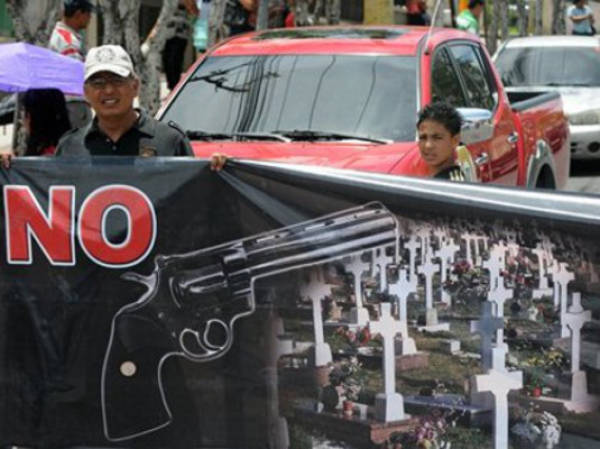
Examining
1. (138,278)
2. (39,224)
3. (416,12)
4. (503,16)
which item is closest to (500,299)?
(138,278)

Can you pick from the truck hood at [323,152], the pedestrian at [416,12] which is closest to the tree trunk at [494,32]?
the pedestrian at [416,12]

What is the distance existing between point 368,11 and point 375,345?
31.9 m

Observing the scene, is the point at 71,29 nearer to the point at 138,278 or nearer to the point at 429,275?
the point at 138,278

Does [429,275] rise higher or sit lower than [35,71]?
lower

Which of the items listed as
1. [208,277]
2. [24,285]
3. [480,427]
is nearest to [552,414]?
[480,427]

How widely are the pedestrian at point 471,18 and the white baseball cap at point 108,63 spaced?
15107mm

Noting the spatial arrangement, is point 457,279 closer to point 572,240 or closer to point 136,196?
point 572,240

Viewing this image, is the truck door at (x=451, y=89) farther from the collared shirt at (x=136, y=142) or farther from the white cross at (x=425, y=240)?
the white cross at (x=425, y=240)

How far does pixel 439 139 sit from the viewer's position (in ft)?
21.2

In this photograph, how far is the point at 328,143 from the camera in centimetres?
803

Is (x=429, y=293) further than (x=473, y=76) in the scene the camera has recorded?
No

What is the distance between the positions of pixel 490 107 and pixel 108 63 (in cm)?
431

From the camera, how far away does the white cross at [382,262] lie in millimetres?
5223

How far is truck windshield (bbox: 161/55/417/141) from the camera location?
8.31 metres
